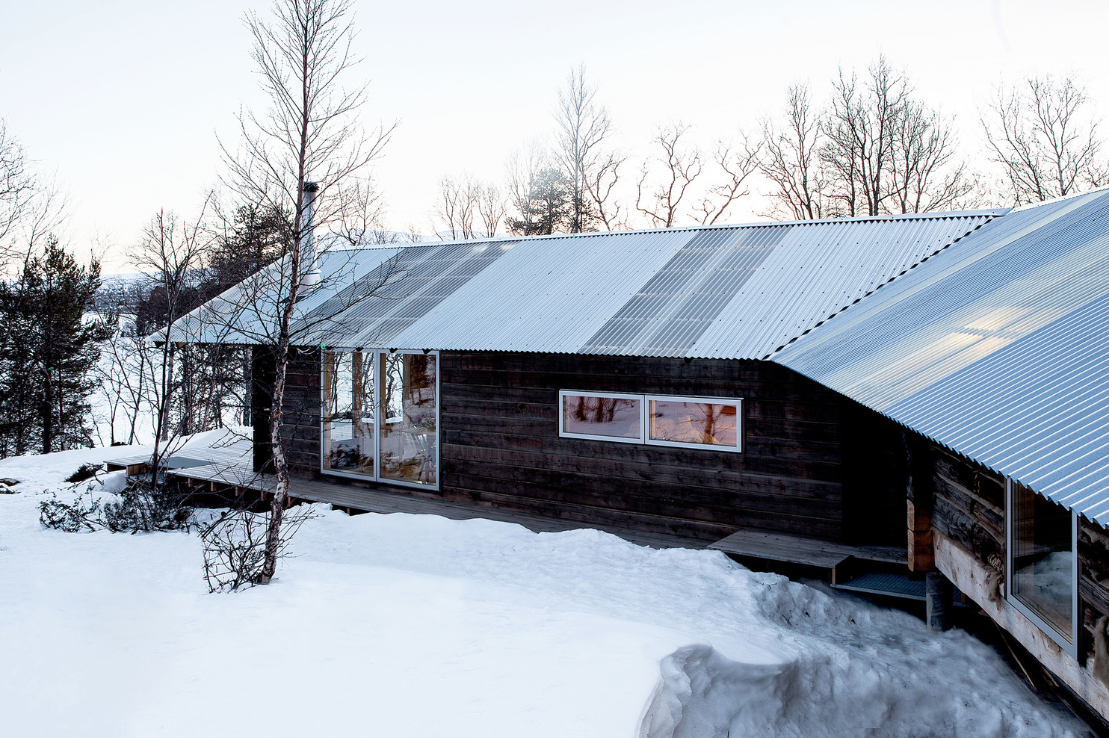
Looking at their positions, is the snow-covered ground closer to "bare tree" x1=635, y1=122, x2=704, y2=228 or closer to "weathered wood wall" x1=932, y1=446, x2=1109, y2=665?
"weathered wood wall" x1=932, y1=446, x2=1109, y2=665

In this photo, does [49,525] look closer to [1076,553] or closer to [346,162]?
[346,162]

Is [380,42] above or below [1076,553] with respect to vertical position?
above

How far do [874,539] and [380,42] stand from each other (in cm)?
752

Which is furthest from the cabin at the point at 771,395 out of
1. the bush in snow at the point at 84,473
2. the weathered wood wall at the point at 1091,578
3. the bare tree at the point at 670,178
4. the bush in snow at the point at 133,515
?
the bare tree at the point at 670,178

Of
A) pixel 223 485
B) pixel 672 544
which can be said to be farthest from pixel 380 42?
pixel 223 485

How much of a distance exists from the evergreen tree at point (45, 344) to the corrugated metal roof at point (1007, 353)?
72.9ft

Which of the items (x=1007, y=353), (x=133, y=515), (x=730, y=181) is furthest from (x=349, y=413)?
(x=730, y=181)

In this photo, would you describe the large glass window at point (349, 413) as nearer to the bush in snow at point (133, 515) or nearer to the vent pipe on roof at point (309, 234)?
the vent pipe on roof at point (309, 234)

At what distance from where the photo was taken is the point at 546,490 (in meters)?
9.52

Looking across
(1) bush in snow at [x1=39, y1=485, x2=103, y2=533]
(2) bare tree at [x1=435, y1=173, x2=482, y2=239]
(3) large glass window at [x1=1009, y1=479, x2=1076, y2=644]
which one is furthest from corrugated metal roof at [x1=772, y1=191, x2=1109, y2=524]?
Answer: (2) bare tree at [x1=435, y1=173, x2=482, y2=239]

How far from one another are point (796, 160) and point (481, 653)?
28.9 m

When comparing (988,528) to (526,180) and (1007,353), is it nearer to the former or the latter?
(1007,353)

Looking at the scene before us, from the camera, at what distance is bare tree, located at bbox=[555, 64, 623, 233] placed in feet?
100

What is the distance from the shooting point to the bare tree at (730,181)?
29797 millimetres
